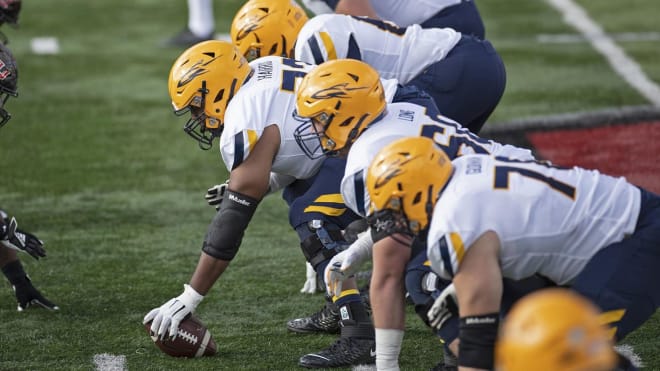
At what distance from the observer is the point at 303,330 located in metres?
4.84

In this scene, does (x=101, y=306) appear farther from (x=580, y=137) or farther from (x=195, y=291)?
(x=580, y=137)

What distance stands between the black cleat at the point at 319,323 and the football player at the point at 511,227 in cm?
124

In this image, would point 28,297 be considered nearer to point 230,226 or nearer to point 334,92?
point 230,226

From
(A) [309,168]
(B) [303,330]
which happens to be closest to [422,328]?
(B) [303,330]

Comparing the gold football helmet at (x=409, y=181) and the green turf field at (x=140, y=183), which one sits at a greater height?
the gold football helmet at (x=409, y=181)

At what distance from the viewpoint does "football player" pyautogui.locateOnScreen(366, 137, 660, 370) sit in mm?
3316

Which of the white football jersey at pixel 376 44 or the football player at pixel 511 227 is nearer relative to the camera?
the football player at pixel 511 227

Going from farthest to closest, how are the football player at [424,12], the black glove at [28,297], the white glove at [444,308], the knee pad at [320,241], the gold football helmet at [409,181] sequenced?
the football player at [424,12]
the black glove at [28,297]
the knee pad at [320,241]
the white glove at [444,308]
the gold football helmet at [409,181]

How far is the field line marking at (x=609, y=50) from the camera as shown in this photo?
356 inches

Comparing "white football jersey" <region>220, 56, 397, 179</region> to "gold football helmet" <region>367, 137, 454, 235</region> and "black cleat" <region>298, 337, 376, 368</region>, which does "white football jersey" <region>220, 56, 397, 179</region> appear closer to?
"black cleat" <region>298, 337, 376, 368</region>

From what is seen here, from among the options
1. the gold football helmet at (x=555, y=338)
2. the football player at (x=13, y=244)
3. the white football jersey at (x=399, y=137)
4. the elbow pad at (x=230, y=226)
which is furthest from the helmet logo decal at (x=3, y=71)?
the gold football helmet at (x=555, y=338)

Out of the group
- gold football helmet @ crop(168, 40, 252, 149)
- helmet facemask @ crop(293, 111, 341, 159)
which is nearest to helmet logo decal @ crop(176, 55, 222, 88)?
gold football helmet @ crop(168, 40, 252, 149)

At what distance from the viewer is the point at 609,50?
33.9 ft

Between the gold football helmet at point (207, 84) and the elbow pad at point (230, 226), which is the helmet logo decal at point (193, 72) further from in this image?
the elbow pad at point (230, 226)
